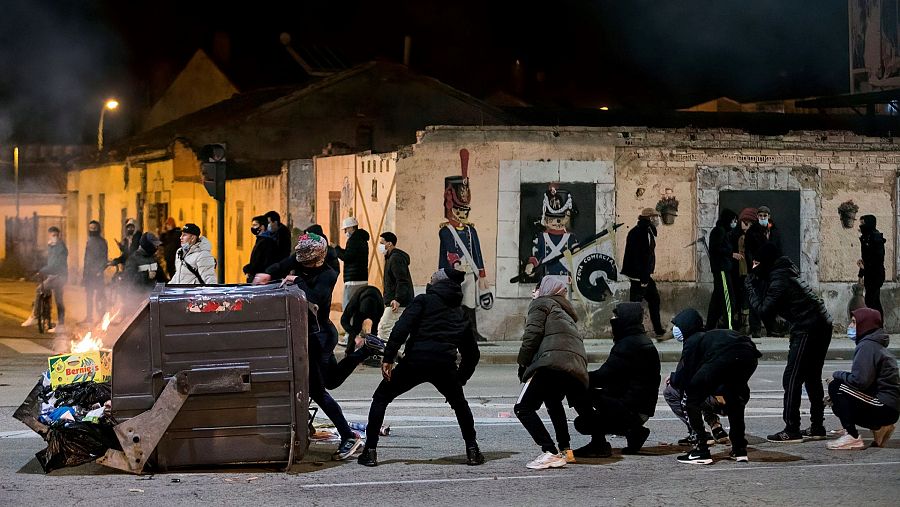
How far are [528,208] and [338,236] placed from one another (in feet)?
13.7

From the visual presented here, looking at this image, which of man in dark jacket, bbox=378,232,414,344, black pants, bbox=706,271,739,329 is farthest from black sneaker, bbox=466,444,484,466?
black pants, bbox=706,271,739,329

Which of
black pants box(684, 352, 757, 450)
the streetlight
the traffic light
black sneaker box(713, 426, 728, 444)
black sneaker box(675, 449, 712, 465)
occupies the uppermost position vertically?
the streetlight

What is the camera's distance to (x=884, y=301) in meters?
20.1

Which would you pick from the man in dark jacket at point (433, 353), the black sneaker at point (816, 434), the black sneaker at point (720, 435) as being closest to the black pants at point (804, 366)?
the black sneaker at point (816, 434)

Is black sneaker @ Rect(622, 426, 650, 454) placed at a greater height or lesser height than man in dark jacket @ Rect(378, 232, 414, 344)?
lesser

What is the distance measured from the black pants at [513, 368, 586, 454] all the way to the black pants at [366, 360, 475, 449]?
1.29 feet

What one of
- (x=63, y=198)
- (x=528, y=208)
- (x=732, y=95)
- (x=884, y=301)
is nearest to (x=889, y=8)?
(x=884, y=301)

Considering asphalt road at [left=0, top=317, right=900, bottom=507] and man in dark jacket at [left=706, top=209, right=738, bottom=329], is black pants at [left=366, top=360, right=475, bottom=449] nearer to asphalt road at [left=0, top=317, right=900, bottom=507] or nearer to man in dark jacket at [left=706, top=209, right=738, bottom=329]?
asphalt road at [left=0, top=317, right=900, bottom=507]

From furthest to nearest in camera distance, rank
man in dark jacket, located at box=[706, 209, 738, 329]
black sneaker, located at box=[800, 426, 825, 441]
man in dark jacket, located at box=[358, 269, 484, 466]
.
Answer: man in dark jacket, located at box=[706, 209, 738, 329]
black sneaker, located at box=[800, 426, 825, 441]
man in dark jacket, located at box=[358, 269, 484, 466]

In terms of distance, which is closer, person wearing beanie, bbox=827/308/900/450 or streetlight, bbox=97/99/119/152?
person wearing beanie, bbox=827/308/900/450

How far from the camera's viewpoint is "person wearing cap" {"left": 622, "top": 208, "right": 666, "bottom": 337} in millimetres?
18656

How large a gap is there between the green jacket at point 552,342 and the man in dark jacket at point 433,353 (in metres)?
0.41

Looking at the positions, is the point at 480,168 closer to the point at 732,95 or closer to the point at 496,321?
the point at 496,321

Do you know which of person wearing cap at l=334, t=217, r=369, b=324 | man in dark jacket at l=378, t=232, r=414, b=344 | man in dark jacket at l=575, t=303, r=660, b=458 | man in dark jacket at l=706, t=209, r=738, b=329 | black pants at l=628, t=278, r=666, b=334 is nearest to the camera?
man in dark jacket at l=575, t=303, r=660, b=458
